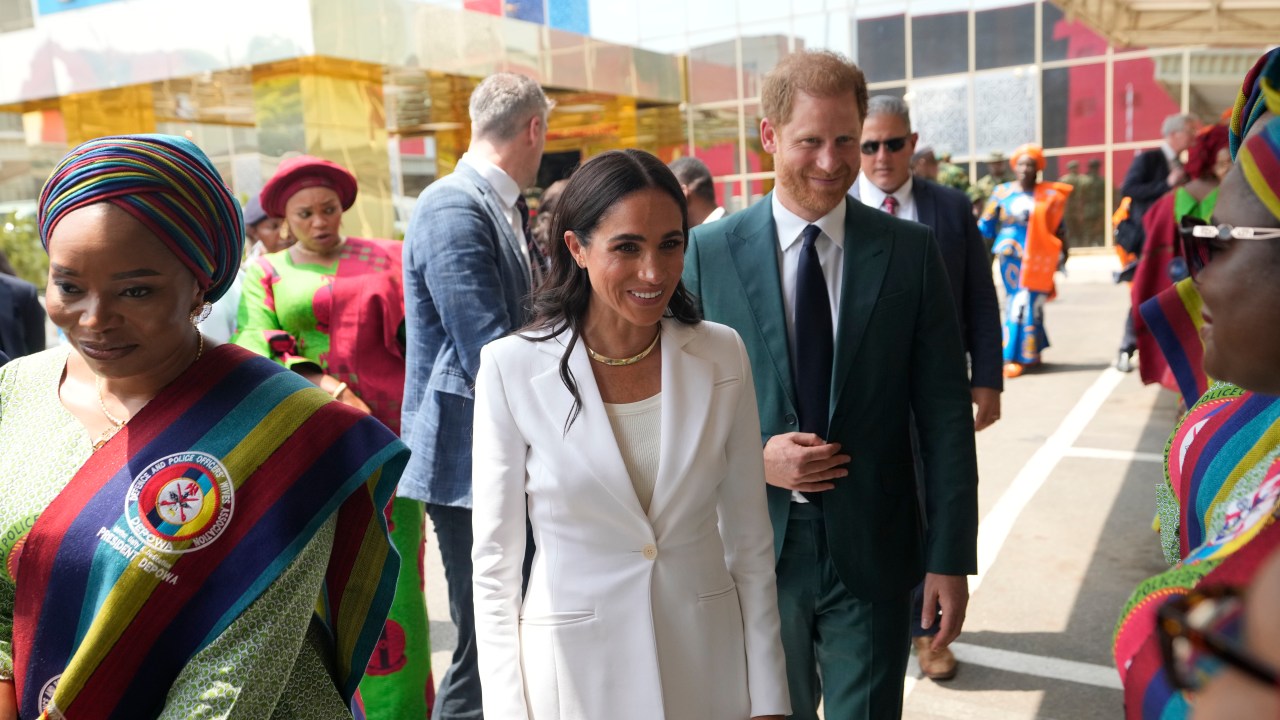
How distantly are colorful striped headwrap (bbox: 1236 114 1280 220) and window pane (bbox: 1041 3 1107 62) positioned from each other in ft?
84.0

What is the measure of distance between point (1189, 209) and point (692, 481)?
5627mm

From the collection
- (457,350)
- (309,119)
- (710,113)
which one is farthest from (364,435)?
(710,113)

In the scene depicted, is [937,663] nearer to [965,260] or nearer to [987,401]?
[987,401]

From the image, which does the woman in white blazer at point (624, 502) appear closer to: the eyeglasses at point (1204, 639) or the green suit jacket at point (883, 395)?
the green suit jacket at point (883, 395)

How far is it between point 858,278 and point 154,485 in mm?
1817

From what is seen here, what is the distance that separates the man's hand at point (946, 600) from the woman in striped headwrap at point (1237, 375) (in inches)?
51.1

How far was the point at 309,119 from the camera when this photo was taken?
40.8 feet

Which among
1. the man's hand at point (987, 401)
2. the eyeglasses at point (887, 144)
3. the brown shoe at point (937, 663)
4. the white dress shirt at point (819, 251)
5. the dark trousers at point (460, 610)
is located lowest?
the brown shoe at point (937, 663)

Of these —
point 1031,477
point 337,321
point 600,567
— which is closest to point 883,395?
point 600,567

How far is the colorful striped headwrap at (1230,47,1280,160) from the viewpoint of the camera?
1.46 m

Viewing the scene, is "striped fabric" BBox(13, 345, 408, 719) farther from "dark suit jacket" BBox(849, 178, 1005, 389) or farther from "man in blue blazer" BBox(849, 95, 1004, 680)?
"dark suit jacket" BBox(849, 178, 1005, 389)

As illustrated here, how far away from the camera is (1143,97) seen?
24.3m

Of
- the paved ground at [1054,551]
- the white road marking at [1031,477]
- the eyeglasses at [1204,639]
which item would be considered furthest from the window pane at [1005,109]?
the eyeglasses at [1204,639]

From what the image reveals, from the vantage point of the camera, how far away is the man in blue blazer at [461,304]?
369cm
